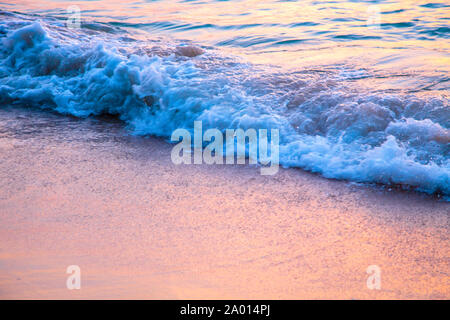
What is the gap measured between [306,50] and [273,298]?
4.45 meters

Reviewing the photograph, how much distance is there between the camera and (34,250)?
223 centimetres

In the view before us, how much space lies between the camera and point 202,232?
2.45 meters

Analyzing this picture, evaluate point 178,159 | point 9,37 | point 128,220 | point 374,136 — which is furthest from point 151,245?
point 9,37

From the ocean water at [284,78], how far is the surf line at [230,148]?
3.3 inches

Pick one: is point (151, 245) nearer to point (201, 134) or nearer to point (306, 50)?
point (201, 134)

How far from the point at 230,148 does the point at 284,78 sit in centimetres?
140

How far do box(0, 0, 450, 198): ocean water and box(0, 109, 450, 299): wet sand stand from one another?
1.43ft

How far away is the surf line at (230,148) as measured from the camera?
3441mm
